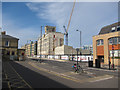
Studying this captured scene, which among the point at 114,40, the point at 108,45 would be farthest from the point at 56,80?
the point at 108,45

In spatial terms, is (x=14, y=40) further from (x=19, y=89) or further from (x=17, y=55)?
(x=19, y=89)

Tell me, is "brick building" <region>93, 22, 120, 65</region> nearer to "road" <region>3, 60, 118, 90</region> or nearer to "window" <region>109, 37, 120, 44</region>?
"window" <region>109, 37, 120, 44</region>

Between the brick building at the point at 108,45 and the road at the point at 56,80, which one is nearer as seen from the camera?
the road at the point at 56,80

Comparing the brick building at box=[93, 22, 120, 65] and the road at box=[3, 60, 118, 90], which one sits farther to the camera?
the brick building at box=[93, 22, 120, 65]

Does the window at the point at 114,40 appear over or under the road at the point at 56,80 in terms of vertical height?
over

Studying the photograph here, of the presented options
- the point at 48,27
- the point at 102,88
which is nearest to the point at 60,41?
the point at 48,27

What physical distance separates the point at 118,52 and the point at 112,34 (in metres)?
5.20

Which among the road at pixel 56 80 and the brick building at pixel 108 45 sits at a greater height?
the brick building at pixel 108 45

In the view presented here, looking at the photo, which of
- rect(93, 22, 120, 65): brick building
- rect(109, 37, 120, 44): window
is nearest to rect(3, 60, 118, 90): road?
rect(93, 22, 120, 65): brick building

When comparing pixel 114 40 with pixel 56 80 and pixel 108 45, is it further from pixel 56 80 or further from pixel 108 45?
pixel 56 80

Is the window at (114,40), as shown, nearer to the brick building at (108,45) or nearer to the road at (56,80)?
the brick building at (108,45)

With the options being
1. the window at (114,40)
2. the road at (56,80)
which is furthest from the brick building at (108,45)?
the road at (56,80)

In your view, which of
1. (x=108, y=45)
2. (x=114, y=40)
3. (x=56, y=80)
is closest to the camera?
(x=56, y=80)

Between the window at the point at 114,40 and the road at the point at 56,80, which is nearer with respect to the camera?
the road at the point at 56,80
